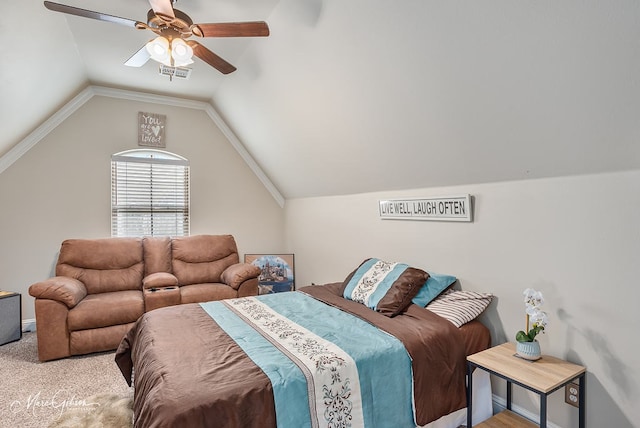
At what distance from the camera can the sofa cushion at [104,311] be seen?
10.1 feet

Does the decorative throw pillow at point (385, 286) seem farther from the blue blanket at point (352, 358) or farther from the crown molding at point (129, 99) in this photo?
the crown molding at point (129, 99)

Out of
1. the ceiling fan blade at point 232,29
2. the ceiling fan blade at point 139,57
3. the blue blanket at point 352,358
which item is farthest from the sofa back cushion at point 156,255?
the ceiling fan blade at point 232,29

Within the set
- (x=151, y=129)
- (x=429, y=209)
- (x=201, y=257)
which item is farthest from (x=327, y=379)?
(x=151, y=129)

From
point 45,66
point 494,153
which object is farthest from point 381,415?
point 45,66

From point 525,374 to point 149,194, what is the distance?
4389mm

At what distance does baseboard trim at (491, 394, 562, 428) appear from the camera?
80.5 inches

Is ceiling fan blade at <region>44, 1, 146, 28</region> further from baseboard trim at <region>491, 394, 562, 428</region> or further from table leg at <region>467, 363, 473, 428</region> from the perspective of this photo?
baseboard trim at <region>491, 394, 562, 428</region>

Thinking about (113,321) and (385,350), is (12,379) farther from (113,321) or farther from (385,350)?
(385,350)

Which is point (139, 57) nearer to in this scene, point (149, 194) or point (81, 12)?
point (81, 12)

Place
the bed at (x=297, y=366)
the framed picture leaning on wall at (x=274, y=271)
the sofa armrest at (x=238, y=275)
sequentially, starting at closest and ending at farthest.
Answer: the bed at (x=297, y=366)
the sofa armrest at (x=238, y=275)
the framed picture leaning on wall at (x=274, y=271)

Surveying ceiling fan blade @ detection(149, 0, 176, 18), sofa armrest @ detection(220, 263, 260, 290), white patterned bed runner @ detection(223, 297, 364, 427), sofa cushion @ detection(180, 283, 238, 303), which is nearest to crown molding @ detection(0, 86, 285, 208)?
sofa armrest @ detection(220, 263, 260, 290)

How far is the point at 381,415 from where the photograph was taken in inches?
69.1

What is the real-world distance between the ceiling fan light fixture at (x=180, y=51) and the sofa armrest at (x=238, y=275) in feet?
7.63

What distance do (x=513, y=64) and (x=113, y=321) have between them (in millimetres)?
3682
